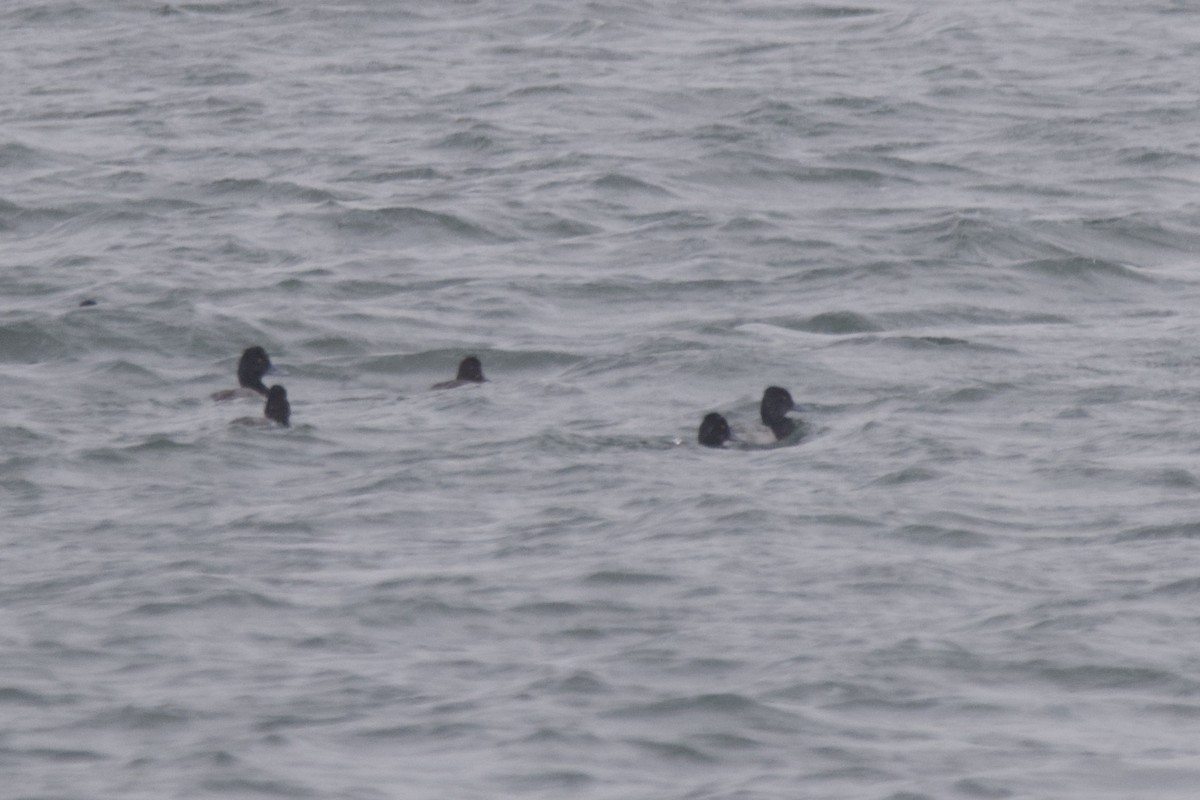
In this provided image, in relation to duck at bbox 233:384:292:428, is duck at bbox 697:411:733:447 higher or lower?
lower

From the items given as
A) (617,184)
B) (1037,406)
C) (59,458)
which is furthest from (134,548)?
(617,184)

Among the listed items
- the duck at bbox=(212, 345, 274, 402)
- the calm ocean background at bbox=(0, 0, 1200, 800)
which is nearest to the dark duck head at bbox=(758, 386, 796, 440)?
the calm ocean background at bbox=(0, 0, 1200, 800)

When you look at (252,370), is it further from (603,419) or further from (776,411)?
(776,411)

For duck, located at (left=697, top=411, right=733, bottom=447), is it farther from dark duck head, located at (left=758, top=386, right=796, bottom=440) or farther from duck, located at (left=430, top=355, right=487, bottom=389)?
duck, located at (left=430, top=355, right=487, bottom=389)

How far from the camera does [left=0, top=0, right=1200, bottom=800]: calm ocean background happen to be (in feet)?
35.6

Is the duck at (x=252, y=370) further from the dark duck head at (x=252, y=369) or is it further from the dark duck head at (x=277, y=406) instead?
the dark duck head at (x=277, y=406)

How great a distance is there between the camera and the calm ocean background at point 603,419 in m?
10.9

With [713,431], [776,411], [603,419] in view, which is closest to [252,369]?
[603,419]

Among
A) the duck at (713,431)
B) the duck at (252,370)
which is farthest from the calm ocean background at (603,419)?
the duck at (252,370)

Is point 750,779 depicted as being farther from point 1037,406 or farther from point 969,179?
point 969,179

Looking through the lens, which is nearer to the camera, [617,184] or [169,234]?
[169,234]

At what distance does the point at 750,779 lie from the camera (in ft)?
33.8

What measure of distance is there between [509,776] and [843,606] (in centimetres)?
247

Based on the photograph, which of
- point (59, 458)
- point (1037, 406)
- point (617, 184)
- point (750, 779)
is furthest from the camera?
point (617, 184)
